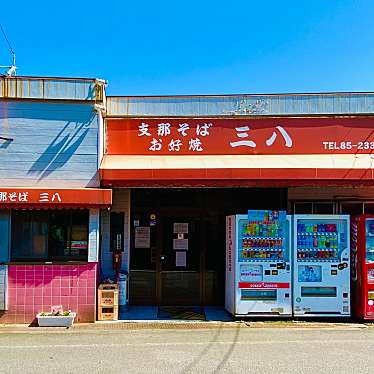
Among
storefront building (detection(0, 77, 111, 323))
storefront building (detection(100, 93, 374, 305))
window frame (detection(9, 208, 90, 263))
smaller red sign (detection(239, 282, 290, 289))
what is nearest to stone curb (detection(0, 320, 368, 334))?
storefront building (detection(0, 77, 111, 323))

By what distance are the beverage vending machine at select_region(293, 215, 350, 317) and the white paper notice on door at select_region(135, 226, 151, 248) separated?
380 centimetres

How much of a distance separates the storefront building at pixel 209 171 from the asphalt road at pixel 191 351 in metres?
2.92

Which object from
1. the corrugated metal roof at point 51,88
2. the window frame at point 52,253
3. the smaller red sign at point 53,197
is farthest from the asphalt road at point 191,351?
the corrugated metal roof at point 51,88

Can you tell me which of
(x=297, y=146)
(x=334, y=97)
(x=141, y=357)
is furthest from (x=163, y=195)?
(x=141, y=357)

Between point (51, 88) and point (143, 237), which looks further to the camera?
point (143, 237)

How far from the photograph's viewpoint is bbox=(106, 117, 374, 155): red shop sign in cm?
1099

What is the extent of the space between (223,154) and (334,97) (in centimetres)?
296

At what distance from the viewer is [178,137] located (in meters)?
11.1

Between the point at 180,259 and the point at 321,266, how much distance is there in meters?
3.62

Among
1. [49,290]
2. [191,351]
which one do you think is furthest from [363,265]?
[49,290]

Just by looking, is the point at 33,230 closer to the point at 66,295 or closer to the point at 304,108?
the point at 66,295

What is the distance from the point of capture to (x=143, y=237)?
1234 centimetres

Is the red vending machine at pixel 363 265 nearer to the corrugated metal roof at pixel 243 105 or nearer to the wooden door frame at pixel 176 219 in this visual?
the corrugated metal roof at pixel 243 105

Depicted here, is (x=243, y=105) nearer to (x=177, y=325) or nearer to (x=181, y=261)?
(x=181, y=261)
